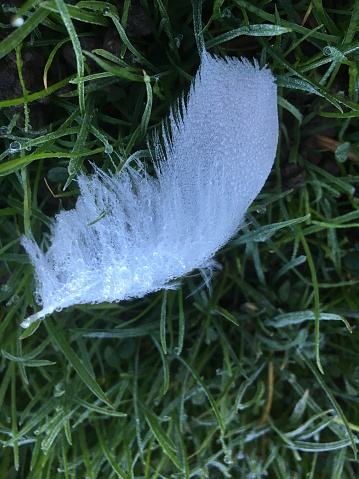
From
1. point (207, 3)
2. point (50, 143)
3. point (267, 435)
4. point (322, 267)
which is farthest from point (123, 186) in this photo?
point (267, 435)

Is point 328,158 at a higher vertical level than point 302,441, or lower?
higher

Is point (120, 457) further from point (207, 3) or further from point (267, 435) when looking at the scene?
point (207, 3)

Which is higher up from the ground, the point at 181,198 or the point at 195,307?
the point at 181,198

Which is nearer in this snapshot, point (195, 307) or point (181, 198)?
point (181, 198)
